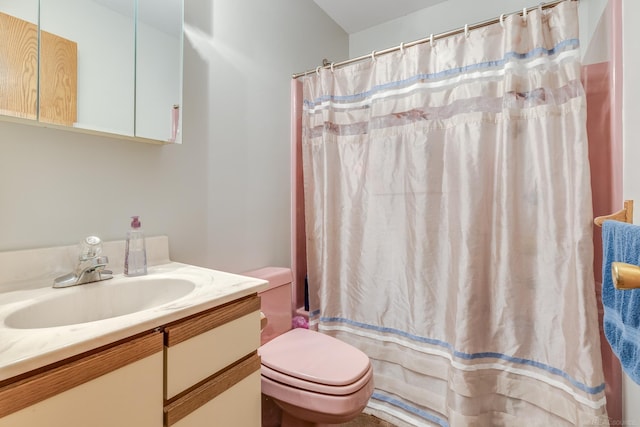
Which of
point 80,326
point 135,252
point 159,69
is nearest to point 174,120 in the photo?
point 159,69

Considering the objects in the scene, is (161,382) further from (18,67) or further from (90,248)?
(18,67)

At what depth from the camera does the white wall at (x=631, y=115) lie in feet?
2.77

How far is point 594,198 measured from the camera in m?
1.14

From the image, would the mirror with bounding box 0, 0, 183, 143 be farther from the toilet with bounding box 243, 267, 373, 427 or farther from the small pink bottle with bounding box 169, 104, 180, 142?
the toilet with bounding box 243, 267, 373, 427

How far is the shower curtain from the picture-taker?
1.09 meters

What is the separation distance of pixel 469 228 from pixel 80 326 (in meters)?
1.31

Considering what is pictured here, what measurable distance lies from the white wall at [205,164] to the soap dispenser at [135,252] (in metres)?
0.07

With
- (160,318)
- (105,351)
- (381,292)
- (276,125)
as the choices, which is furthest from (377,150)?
(105,351)

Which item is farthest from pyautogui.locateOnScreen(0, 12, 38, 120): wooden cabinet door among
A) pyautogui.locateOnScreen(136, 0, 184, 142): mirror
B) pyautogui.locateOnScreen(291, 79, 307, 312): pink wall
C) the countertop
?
pyautogui.locateOnScreen(291, 79, 307, 312): pink wall

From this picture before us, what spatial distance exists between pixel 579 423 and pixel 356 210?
1.20m

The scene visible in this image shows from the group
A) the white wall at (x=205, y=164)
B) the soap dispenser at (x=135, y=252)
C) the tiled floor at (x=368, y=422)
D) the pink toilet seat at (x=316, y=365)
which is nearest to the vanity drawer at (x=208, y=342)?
the pink toilet seat at (x=316, y=365)

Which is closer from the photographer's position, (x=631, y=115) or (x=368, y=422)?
(x=631, y=115)

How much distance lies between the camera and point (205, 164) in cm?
132

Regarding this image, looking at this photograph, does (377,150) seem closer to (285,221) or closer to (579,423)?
(285,221)
